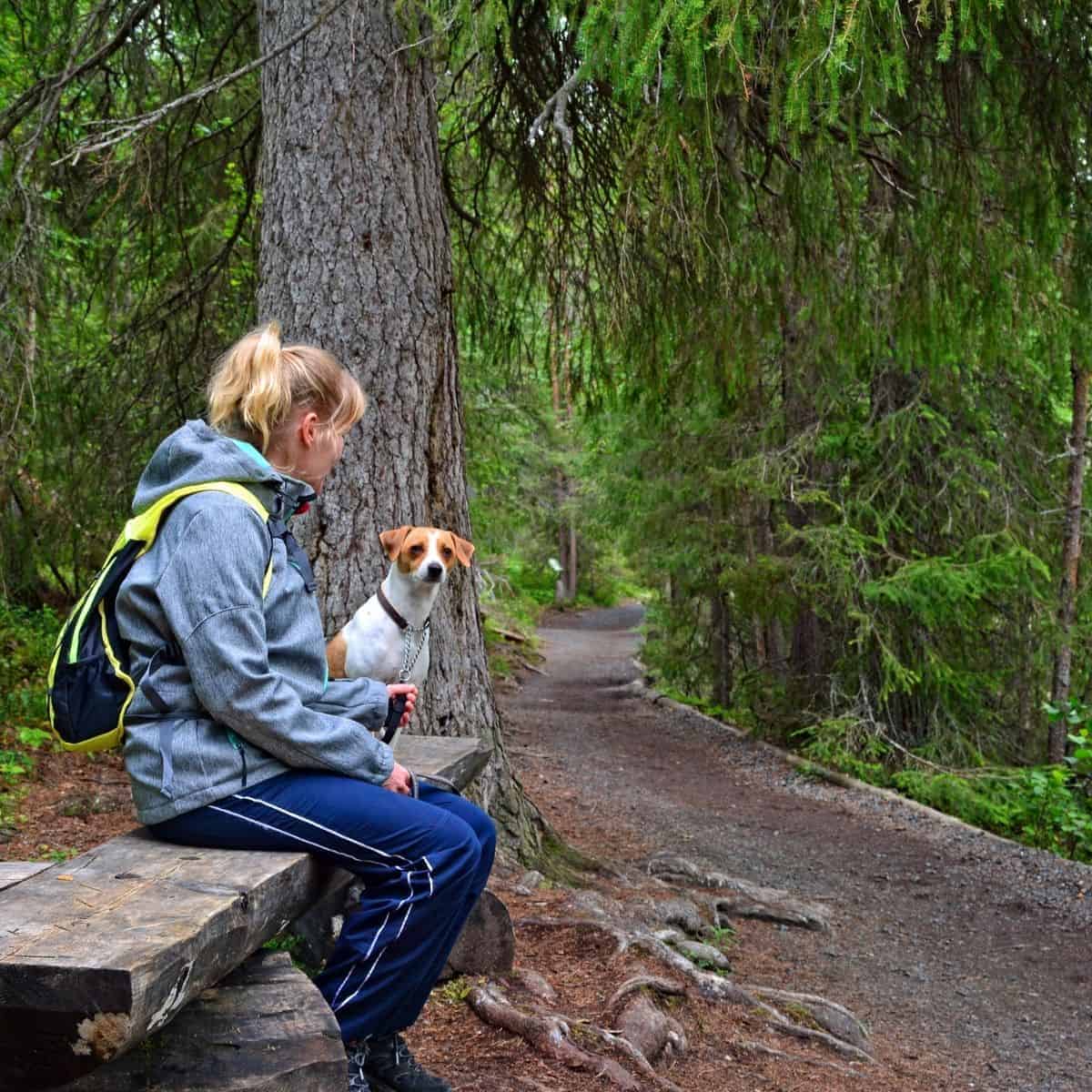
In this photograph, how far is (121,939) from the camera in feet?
6.67

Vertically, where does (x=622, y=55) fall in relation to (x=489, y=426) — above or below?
above

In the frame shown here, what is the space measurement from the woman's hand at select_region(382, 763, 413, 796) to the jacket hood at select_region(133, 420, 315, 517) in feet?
2.50

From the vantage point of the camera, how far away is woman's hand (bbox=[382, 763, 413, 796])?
2.91 meters

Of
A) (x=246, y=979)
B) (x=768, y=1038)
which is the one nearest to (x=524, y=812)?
(x=768, y=1038)

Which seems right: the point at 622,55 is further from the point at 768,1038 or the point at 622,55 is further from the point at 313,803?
the point at 768,1038

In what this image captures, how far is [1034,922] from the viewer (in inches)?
283

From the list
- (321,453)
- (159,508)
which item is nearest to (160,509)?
(159,508)

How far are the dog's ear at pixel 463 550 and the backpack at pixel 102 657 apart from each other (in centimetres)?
166

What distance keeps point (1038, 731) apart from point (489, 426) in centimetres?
758

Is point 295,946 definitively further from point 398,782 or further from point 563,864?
point 563,864

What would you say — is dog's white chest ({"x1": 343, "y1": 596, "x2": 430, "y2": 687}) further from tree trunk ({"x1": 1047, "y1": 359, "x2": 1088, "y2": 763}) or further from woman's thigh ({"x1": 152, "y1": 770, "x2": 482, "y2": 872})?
tree trunk ({"x1": 1047, "y1": 359, "x2": 1088, "y2": 763})

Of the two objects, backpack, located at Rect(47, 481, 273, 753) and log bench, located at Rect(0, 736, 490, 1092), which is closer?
log bench, located at Rect(0, 736, 490, 1092)

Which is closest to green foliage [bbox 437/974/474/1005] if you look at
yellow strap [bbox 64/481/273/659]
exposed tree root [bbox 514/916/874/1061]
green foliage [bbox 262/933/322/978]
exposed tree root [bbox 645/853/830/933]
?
green foliage [bbox 262/933/322/978]

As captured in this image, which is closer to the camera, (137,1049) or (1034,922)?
(137,1049)
